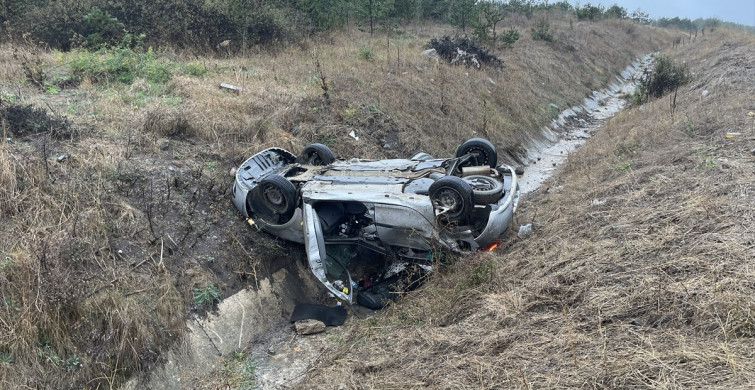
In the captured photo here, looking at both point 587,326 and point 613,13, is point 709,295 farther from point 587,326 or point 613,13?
point 613,13

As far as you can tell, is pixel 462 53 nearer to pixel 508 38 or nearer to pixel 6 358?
→ pixel 508 38

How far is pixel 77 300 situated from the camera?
4.75 metres

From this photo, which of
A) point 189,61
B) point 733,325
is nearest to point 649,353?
point 733,325

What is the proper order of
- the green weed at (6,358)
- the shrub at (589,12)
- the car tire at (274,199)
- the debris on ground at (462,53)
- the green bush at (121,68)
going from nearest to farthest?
the green weed at (6,358)
the car tire at (274,199)
the green bush at (121,68)
the debris on ground at (462,53)
the shrub at (589,12)

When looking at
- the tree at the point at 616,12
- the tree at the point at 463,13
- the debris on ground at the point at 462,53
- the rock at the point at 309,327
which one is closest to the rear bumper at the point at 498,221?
the rock at the point at 309,327

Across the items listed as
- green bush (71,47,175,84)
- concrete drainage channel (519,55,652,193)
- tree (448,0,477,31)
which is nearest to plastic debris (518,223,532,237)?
concrete drainage channel (519,55,652,193)

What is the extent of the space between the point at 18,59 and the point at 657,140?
11758 mm

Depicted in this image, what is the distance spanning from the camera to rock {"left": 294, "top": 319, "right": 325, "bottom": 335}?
5801 millimetres

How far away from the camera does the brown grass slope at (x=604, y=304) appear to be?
3420mm

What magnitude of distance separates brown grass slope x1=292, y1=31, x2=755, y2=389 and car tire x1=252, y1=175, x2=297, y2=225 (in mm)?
1703

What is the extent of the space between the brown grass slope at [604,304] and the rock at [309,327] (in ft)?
1.70

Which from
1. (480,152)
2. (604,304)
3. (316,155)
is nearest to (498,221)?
(604,304)

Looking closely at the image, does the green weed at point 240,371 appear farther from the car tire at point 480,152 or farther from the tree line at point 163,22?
the tree line at point 163,22

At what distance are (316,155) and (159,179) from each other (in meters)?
2.14
